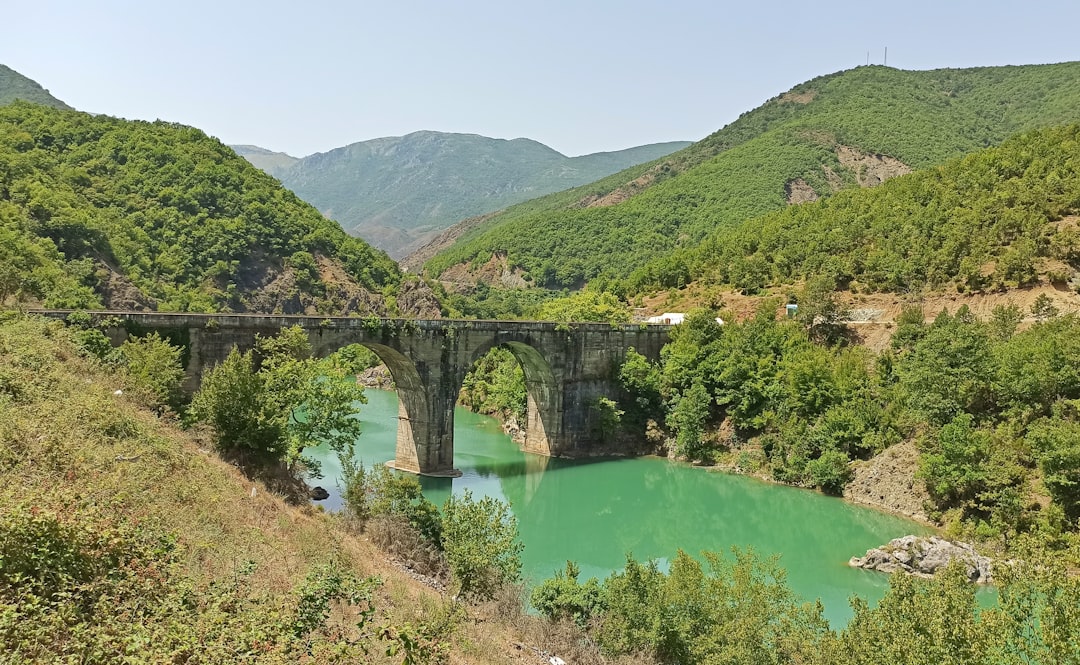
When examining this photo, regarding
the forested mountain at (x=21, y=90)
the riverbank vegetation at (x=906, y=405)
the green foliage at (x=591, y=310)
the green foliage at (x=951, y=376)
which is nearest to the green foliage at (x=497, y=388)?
the green foliage at (x=591, y=310)

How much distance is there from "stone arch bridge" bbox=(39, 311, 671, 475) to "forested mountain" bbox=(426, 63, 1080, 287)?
1418 inches

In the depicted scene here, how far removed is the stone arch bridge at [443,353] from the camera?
24.6 metres

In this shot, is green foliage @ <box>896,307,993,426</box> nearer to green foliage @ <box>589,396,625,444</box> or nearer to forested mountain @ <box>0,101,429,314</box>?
green foliage @ <box>589,396,625,444</box>

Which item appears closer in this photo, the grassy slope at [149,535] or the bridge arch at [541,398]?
the grassy slope at [149,535]

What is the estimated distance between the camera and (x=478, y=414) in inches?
1980

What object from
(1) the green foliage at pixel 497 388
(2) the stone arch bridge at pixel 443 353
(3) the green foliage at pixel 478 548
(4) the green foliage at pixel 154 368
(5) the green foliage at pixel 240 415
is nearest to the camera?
(3) the green foliage at pixel 478 548

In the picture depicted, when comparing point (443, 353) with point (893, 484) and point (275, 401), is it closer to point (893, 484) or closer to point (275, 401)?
point (275, 401)

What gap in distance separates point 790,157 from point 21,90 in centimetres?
8724

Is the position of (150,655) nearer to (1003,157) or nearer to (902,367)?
(902,367)

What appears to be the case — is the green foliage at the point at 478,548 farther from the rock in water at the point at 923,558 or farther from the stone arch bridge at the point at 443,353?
the stone arch bridge at the point at 443,353

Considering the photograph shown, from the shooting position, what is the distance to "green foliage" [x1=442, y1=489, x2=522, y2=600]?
1416 centimetres

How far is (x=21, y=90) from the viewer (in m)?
84.6

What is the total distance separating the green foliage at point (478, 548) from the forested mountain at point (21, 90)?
87678mm

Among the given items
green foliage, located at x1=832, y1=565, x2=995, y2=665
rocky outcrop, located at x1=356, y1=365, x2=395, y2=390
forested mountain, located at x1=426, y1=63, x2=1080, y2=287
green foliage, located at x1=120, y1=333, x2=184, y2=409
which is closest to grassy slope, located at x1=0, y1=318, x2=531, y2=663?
green foliage, located at x1=120, y1=333, x2=184, y2=409
